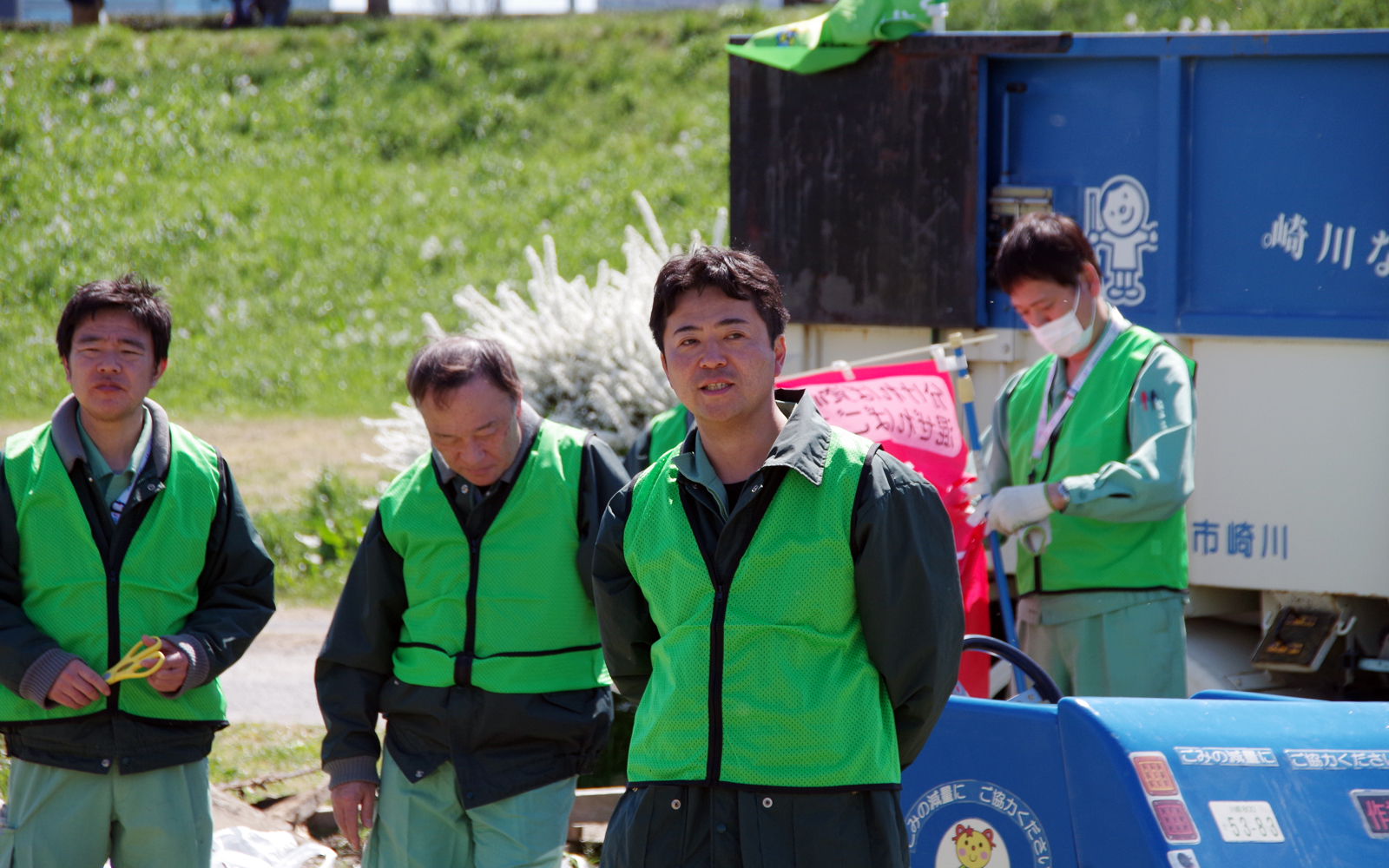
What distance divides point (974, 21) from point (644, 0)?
13.1 m

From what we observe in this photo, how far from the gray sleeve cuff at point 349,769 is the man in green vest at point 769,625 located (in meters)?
1.06

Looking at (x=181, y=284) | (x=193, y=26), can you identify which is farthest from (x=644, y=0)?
(x=181, y=284)

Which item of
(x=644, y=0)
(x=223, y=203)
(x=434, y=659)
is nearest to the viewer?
(x=434, y=659)

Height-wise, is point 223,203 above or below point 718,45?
below

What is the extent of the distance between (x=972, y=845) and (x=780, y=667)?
1008 mm

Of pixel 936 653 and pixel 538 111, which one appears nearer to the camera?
pixel 936 653

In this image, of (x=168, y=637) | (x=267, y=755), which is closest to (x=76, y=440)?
(x=168, y=637)

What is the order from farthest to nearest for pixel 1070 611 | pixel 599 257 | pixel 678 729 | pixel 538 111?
1. pixel 538 111
2. pixel 599 257
3. pixel 1070 611
4. pixel 678 729

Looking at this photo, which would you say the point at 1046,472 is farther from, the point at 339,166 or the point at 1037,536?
the point at 339,166

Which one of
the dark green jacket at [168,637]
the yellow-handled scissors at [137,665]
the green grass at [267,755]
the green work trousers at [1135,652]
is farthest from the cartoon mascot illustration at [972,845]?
the green grass at [267,755]

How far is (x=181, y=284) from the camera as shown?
15.7m

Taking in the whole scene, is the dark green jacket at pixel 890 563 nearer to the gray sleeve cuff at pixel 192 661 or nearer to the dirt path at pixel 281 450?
the gray sleeve cuff at pixel 192 661

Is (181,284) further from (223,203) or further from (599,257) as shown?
(599,257)

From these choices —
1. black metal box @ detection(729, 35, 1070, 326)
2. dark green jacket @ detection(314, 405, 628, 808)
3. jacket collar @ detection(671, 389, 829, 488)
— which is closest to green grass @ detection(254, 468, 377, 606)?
black metal box @ detection(729, 35, 1070, 326)
